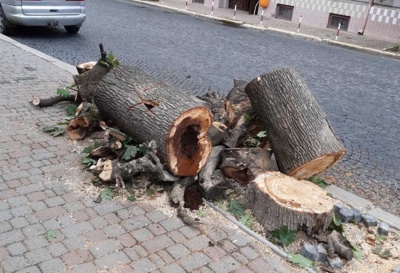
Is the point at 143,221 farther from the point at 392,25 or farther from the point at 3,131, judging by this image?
the point at 392,25

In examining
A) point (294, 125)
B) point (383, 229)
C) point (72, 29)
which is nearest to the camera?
point (383, 229)

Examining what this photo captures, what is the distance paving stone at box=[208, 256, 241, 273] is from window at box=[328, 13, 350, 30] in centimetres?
1562

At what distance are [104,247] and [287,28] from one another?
1469 centimetres

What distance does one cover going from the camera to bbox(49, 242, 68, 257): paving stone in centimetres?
348

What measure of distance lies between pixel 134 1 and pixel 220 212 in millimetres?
17931

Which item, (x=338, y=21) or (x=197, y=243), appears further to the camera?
(x=338, y=21)

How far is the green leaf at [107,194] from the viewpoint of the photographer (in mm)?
4301

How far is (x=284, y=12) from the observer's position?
19.2 metres

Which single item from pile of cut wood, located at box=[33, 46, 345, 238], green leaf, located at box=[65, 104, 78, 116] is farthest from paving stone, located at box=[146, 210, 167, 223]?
green leaf, located at box=[65, 104, 78, 116]

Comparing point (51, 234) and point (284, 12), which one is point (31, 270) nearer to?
point (51, 234)

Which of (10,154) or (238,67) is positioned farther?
(238,67)

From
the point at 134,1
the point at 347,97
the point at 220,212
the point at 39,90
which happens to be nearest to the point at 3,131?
the point at 39,90

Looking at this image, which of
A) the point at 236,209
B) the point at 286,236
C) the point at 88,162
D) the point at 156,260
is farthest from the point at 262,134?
the point at 156,260

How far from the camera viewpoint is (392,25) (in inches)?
637
